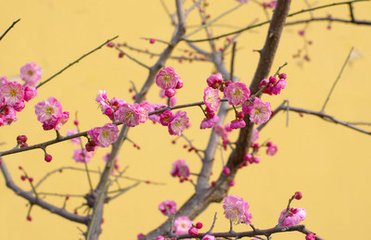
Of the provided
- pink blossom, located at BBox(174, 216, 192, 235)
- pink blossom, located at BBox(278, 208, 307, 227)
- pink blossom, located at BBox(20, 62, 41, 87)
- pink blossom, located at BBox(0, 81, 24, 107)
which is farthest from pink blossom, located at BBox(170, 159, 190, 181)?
pink blossom, located at BBox(0, 81, 24, 107)

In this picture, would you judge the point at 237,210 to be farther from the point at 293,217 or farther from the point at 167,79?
the point at 167,79

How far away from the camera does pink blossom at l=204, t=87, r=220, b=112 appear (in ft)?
2.59

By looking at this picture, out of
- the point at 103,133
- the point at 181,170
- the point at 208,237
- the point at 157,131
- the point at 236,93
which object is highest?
the point at 157,131

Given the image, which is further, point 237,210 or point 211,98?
point 237,210

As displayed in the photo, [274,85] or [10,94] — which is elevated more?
[274,85]

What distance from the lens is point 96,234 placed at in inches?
51.6

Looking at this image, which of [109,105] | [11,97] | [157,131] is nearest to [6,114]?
[11,97]

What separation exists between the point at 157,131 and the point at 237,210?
4.72 ft

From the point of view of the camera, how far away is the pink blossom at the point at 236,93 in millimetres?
796

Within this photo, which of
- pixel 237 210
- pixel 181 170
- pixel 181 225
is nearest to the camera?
pixel 237 210

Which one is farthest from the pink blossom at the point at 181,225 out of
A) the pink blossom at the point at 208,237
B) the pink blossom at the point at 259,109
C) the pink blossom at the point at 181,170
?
the pink blossom at the point at 259,109

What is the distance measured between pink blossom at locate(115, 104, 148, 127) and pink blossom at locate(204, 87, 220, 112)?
106 mm

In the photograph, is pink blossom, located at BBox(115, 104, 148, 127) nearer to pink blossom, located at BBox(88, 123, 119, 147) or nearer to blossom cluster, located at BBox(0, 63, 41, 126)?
pink blossom, located at BBox(88, 123, 119, 147)

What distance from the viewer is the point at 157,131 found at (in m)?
2.38
